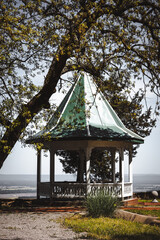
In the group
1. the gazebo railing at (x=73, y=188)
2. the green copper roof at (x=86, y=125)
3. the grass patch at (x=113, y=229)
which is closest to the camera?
the grass patch at (x=113, y=229)

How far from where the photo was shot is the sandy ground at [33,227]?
10227mm

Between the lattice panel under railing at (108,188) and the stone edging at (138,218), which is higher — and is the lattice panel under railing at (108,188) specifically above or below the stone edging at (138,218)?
above

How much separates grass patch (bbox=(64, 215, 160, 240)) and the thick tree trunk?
3442 mm

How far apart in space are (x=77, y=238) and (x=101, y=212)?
4.01 meters

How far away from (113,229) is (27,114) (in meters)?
4.76

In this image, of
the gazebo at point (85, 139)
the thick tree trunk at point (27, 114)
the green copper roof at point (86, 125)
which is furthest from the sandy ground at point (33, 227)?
the green copper roof at point (86, 125)

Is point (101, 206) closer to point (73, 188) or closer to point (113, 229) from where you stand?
point (113, 229)

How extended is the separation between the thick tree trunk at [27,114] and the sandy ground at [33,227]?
227cm

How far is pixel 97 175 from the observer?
1169 inches

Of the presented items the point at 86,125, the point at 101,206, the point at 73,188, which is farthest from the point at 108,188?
the point at 101,206

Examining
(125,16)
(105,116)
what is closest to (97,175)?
(105,116)

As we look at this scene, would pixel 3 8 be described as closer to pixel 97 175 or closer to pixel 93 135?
pixel 93 135

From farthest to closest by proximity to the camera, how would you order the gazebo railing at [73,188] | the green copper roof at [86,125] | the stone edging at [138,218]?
the gazebo railing at [73,188], the green copper roof at [86,125], the stone edging at [138,218]

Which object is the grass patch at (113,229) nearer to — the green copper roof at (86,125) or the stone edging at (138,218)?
the stone edging at (138,218)
